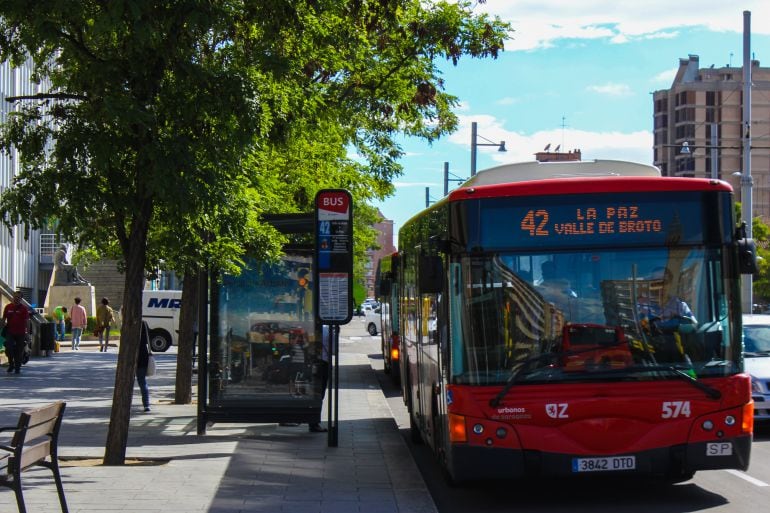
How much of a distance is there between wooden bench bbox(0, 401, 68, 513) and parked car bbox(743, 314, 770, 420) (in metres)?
9.18

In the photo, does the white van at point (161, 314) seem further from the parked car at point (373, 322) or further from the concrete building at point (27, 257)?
the parked car at point (373, 322)

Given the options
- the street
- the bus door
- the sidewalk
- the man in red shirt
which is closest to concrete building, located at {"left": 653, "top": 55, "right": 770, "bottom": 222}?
the man in red shirt

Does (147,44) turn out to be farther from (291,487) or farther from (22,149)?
(291,487)

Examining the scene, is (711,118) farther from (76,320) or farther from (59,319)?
(76,320)

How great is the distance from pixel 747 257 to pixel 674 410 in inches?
57.0

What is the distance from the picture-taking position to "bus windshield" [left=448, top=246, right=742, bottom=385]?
9258 millimetres

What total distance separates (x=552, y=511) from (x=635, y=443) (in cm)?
101

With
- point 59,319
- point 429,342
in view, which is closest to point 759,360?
point 429,342

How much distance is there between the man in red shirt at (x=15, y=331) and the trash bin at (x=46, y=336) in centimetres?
739

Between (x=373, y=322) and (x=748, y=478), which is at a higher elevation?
(x=373, y=322)

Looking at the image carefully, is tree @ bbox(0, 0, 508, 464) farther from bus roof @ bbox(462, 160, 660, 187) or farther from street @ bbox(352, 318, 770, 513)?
street @ bbox(352, 318, 770, 513)

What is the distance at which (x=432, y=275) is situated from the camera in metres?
9.52

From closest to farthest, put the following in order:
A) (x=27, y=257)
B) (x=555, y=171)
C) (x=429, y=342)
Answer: (x=555, y=171) < (x=429, y=342) < (x=27, y=257)

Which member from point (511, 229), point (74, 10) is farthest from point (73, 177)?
point (511, 229)
